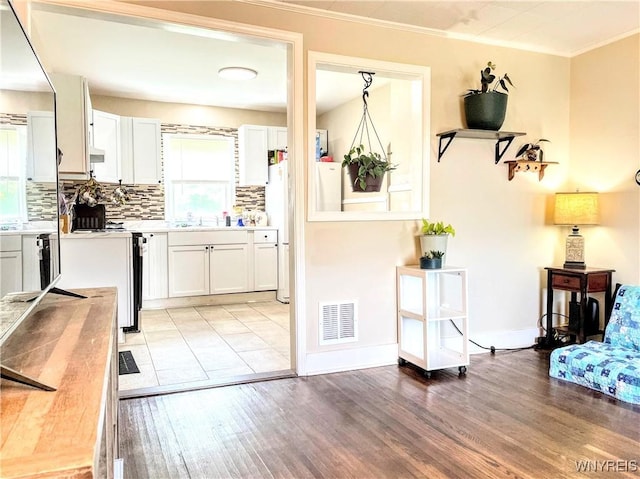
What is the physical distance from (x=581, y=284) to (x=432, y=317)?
1.26 metres

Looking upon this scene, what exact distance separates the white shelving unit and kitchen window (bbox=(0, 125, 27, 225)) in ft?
7.94

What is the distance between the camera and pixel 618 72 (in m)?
3.66

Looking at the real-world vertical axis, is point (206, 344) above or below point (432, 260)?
below

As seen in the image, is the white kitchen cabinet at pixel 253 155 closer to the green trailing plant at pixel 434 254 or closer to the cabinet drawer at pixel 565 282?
the green trailing plant at pixel 434 254

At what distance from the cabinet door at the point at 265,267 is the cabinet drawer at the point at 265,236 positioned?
0.17ft

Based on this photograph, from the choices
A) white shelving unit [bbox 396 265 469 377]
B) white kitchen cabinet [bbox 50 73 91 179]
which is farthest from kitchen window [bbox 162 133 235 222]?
white shelving unit [bbox 396 265 469 377]

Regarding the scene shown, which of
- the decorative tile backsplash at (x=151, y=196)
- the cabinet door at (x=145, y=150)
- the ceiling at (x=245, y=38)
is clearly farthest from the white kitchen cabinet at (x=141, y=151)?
the ceiling at (x=245, y=38)

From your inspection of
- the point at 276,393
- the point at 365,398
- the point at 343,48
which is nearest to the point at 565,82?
the point at 343,48

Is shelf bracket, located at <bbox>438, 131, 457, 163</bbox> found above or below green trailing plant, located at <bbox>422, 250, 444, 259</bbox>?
above

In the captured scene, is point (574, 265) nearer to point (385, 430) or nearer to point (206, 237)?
point (385, 430)

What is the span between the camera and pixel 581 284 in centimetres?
356

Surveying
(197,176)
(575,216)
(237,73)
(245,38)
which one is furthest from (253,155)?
(575,216)

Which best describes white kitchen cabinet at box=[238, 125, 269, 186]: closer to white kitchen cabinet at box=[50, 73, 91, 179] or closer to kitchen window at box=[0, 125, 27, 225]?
white kitchen cabinet at box=[50, 73, 91, 179]

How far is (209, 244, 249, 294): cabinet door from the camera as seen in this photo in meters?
5.88
